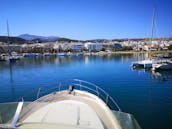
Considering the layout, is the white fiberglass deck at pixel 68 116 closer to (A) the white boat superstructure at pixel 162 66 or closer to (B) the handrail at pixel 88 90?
(B) the handrail at pixel 88 90

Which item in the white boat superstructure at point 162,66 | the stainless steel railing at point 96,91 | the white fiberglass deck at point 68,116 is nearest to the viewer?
the white fiberglass deck at point 68,116

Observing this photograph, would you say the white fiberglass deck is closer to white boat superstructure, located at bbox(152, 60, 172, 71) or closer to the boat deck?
the boat deck

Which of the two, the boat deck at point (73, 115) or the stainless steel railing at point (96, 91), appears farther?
the stainless steel railing at point (96, 91)

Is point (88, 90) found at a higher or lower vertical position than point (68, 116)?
lower

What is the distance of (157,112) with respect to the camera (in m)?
11.3

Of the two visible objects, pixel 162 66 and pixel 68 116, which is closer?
pixel 68 116

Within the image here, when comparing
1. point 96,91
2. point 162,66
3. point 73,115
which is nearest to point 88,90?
point 96,91

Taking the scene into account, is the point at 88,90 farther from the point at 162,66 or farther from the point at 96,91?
the point at 162,66

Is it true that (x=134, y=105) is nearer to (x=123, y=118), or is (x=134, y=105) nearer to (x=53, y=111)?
(x=123, y=118)

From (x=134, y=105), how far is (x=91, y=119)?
827 cm

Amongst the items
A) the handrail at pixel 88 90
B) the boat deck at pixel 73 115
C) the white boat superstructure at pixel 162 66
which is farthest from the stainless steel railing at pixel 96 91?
the white boat superstructure at pixel 162 66

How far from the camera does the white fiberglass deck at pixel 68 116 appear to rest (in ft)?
15.5

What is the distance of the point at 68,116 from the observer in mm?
5031

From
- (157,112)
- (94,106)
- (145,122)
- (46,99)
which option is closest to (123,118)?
(94,106)
